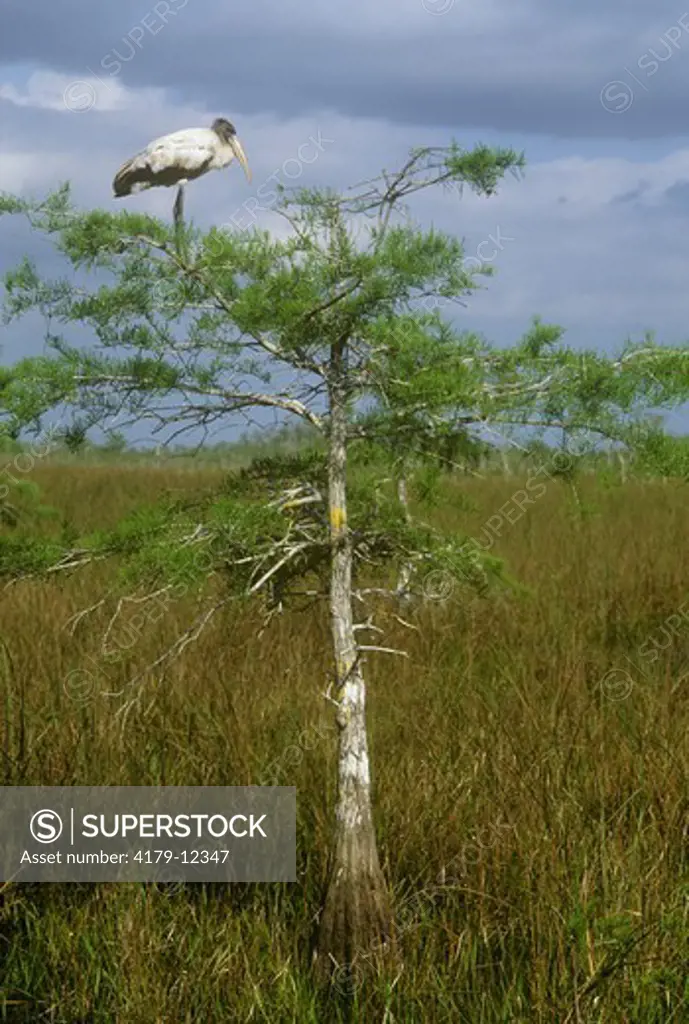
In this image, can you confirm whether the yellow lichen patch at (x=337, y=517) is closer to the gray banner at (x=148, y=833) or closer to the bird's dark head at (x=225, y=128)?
the gray banner at (x=148, y=833)

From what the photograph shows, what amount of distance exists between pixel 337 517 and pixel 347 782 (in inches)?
33.2

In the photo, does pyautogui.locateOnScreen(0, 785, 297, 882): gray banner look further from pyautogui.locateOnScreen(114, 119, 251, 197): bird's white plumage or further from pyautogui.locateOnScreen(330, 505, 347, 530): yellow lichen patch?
pyautogui.locateOnScreen(114, 119, 251, 197): bird's white plumage

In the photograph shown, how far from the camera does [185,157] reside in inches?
225

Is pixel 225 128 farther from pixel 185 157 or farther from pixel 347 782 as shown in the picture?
pixel 347 782

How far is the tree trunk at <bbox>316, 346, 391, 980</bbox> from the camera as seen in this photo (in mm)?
4145

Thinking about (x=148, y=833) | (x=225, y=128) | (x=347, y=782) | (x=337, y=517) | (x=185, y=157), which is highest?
(x=225, y=128)

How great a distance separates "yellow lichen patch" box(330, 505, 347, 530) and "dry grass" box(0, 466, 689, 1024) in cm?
82

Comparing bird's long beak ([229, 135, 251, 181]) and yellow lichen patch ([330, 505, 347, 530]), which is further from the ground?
bird's long beak ([229, 135, 251, 181])

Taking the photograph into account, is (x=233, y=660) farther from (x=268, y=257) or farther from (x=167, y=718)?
(x=268, y=257)

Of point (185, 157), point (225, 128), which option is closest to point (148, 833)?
point (185, 157)

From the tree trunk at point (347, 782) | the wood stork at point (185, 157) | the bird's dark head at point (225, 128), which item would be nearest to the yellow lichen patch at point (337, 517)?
the tree trunk at point (347, 782)

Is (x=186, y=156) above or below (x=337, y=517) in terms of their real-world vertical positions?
above

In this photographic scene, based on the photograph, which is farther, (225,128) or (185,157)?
(225,128)

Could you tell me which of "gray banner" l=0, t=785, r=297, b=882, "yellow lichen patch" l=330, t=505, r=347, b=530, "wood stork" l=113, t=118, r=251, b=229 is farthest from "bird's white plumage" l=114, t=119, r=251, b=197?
"gray banner" l=0, t=785, r=297, b=882
